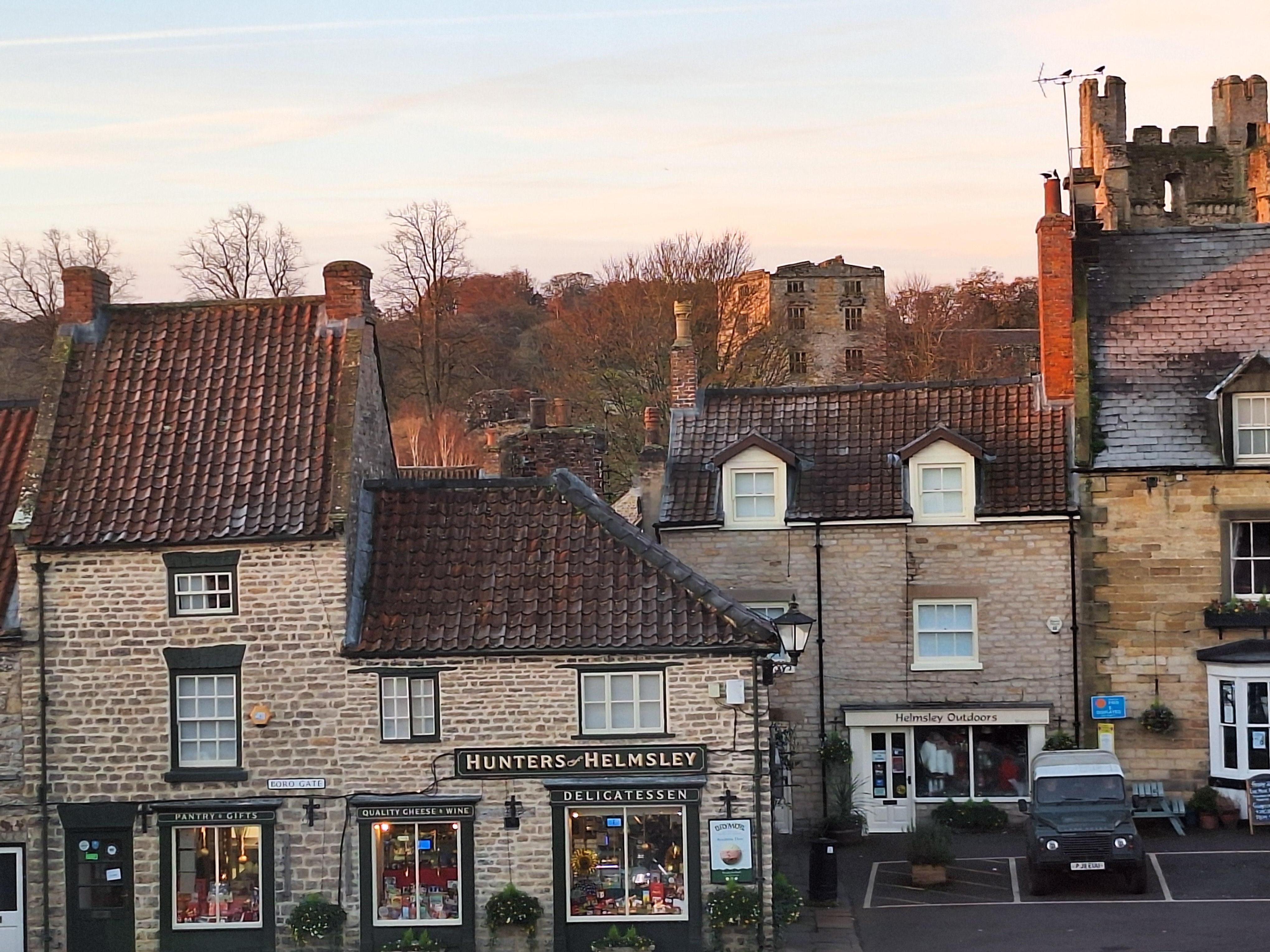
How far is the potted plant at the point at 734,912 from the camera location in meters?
22.0

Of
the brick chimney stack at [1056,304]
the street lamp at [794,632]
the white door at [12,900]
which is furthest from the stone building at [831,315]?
the white door at [12,900]

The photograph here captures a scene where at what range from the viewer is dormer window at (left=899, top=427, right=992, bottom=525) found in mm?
30500

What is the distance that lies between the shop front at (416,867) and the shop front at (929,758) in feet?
33.0

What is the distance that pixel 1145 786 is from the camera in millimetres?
29297

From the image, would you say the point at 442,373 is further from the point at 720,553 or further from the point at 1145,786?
the point at 1145,786

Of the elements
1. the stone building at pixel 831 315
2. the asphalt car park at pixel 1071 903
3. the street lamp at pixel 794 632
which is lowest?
the asphalt car park at pixel 1071 903

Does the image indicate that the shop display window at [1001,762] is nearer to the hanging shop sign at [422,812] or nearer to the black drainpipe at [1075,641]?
the black drainpipe at [1075,641]

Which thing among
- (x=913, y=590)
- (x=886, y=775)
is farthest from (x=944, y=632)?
(x=886, y=775)

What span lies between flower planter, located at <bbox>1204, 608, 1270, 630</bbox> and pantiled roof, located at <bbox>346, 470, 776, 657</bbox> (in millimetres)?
10455

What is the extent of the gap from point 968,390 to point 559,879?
1459 cm

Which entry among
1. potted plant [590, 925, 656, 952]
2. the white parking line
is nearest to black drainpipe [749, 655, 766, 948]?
potted plant [590, 925, 656, 952]

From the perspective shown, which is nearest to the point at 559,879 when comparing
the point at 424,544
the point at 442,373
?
the point at 424,544

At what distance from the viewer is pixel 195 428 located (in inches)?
966

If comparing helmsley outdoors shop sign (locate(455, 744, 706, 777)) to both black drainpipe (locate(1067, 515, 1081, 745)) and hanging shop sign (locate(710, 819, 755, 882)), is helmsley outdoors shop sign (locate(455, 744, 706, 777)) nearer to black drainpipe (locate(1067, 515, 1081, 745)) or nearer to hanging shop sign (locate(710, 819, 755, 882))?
hanging shop sign (locate(710, 819, 755, 882))
